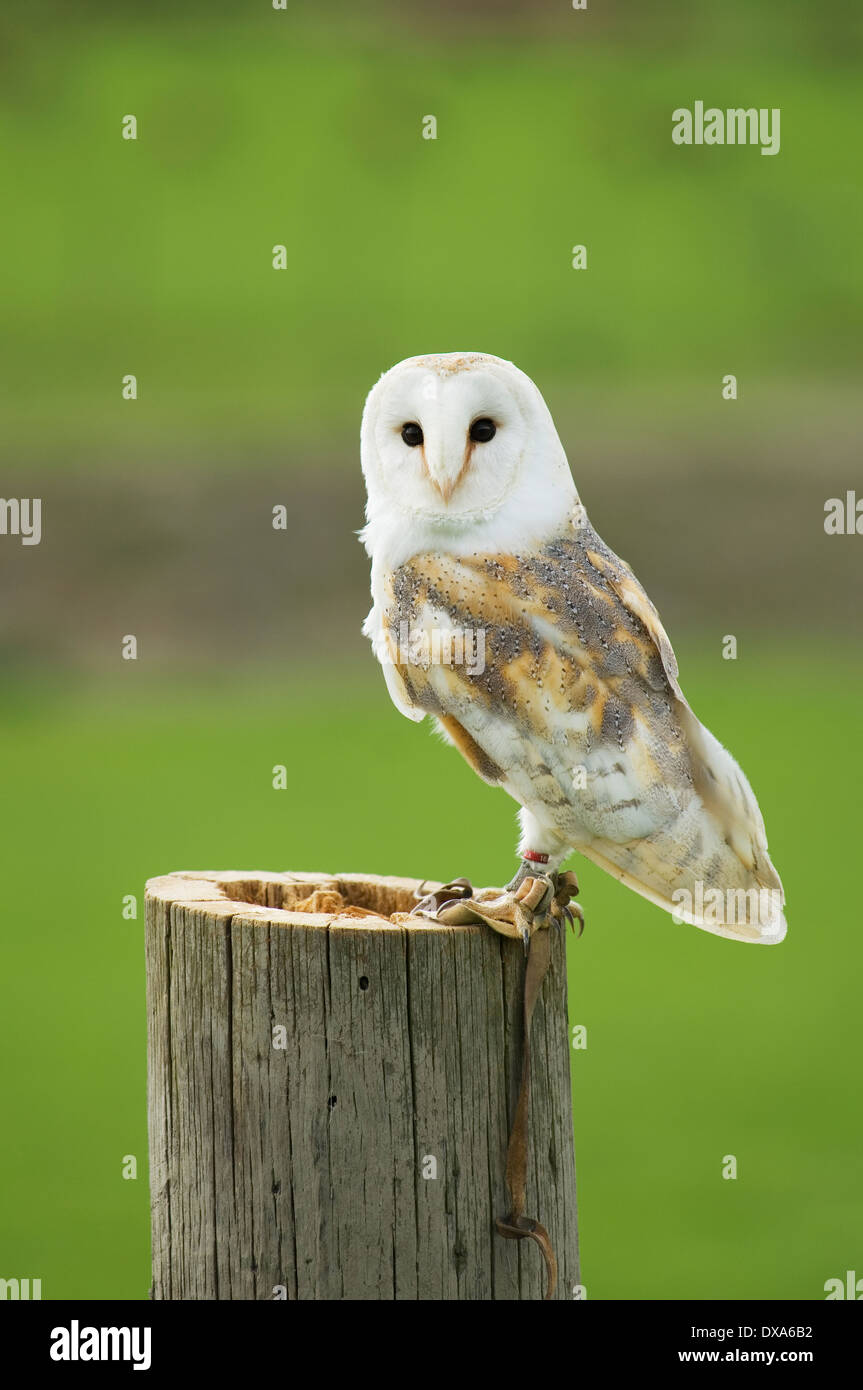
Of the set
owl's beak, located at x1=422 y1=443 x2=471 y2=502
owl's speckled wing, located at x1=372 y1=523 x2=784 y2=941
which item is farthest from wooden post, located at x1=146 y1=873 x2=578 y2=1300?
owl's beak, located at x1=422 y1=443 x2=471 y2=502

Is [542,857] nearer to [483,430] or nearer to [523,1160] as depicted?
[523,1160]

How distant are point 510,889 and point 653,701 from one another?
47cm

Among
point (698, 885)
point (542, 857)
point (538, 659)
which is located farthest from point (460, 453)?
point (698, 885)

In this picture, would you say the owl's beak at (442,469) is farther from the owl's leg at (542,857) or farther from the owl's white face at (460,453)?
the owl's leg at (542,857)

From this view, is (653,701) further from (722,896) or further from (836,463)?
(836,463)

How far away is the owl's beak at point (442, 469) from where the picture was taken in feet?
9.06

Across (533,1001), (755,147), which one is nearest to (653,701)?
(533,1001)

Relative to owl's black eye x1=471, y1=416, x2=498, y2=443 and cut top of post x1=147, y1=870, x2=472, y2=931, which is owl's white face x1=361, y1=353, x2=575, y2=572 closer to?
owl's black eye x1=471, y1=416, x2=498, y2=443

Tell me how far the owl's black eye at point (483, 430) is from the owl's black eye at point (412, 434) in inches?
4.2

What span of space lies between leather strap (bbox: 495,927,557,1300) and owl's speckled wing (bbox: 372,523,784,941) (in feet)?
1.65

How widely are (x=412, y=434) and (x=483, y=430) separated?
5.5 inches

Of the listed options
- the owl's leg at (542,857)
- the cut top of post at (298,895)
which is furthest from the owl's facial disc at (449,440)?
the cut top of post at (298,895)

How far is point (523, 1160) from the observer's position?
7.82 feet

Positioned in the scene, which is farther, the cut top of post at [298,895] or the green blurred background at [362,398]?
the green blurred background at [362,398]
